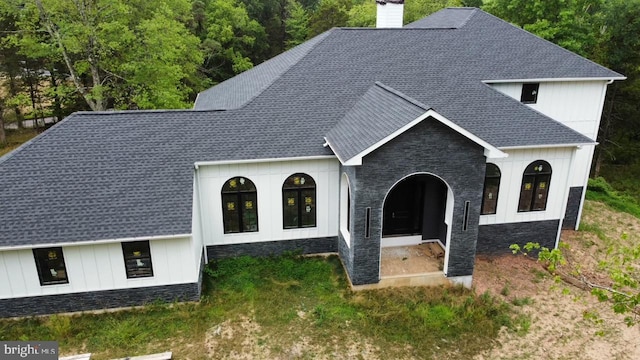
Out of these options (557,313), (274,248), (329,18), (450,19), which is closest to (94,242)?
(274,248)

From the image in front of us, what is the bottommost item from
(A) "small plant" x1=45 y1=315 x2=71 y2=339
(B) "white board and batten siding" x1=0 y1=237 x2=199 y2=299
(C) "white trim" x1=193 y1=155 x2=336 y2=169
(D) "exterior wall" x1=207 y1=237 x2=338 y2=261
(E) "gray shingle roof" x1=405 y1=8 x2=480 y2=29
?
(A) "small plant" x1=45 y1=315 x2=71 y2=339

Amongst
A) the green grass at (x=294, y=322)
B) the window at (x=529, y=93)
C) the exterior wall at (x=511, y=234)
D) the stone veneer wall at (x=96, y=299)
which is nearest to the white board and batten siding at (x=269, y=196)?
the green grass at (x=294, y=322)

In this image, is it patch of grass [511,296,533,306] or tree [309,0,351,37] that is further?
tree [309,0,351,37]

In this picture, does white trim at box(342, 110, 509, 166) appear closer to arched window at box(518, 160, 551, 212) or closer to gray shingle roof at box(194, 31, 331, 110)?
arched window at box(518, 160, 551, 212)

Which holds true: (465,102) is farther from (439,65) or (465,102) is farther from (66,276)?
(66,276)

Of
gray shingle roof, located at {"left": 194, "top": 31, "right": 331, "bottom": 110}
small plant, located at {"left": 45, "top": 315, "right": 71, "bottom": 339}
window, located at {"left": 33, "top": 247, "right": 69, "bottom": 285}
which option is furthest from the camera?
Result: gray shingle roof, located at {"left": 194, "top": 31, "right": 331, "bottom": 110}

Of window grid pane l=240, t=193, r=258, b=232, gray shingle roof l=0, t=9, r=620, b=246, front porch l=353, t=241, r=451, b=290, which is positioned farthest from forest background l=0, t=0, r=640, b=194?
front porch l=353, t=241, r=451, b=290

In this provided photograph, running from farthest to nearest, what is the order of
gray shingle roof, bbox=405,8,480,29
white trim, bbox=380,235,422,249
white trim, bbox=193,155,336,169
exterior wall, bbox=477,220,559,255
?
gray shingle roof, bbox=405,8,480,29 → exterior wall, bbox=477,220,559,255 → white trim, bbox=380,235,422,249 → white trim, bbox=193,155,336,169
